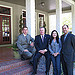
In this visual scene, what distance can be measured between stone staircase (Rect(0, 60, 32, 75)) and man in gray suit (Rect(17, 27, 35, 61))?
288 mm

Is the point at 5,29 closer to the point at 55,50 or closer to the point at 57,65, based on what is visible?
the point at 55,50

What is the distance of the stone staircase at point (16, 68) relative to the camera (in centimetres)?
318

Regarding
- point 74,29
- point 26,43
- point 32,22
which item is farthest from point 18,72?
point 74,29

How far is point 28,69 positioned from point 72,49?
152 cm

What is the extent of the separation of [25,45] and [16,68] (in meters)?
0.82

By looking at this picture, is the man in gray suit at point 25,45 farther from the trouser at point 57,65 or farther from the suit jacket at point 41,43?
the trouser at point 57,65

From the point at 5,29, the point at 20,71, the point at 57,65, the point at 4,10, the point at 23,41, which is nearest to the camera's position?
the point at 57,65

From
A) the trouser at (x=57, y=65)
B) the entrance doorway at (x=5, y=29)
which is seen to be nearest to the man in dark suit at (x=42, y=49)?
the trouser at (x=57, y=65)

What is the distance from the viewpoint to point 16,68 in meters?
3.49

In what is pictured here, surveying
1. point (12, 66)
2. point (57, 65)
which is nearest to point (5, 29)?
point (12, 66)

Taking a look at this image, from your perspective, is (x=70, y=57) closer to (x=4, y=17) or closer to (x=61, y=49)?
(x=61, y=49)

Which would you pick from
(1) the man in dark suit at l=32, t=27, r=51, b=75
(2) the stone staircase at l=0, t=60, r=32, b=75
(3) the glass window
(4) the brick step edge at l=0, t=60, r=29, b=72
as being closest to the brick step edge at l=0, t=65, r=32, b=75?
(2) the stone staircase at l=0, t=60, r=32, b=75

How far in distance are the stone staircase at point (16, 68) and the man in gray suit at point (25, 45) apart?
0.29 meters

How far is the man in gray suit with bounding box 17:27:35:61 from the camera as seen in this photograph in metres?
3.68
